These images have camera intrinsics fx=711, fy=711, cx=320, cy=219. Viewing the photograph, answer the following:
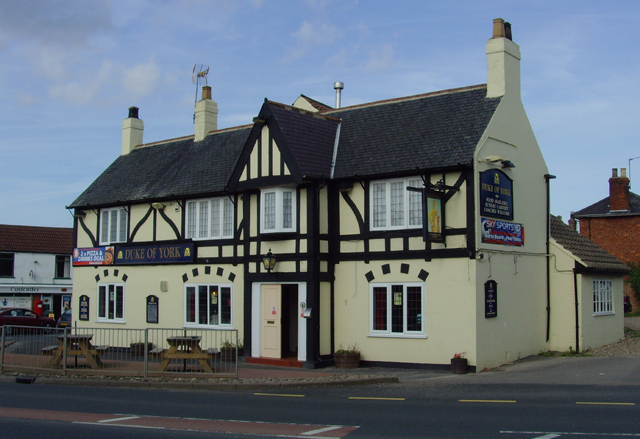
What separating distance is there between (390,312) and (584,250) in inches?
313

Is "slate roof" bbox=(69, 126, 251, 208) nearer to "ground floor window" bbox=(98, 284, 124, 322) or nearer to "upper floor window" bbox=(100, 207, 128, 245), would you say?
"upper floor window" bbox=(100, 207, 128, 245)

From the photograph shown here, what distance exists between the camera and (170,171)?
1040 inches

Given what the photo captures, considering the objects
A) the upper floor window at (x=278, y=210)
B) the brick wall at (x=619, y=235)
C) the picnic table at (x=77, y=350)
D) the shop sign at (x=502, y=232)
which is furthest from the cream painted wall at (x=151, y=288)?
the brick wall at (x=619, y=235)

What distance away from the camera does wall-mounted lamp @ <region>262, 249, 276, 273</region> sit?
68.4 feet

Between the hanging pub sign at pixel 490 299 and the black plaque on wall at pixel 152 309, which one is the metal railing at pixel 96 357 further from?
the hanging pub sign at pixel 490 299

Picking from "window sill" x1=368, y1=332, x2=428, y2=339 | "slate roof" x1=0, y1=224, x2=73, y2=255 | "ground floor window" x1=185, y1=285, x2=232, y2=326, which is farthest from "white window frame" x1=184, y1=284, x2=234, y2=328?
"slate roof" x1=0, y1=224, x2=73, y2=255

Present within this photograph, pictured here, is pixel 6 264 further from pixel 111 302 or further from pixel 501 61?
pixel 501 61

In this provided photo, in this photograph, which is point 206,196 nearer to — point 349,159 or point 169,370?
point 349,159

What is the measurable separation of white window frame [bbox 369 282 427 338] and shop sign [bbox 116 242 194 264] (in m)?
7.18

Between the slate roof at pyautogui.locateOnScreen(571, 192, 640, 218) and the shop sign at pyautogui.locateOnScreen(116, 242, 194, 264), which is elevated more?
the slate roof at pyautogui.locateOnScreen(571, 192, 640, 218)

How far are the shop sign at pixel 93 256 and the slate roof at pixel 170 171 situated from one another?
5.76ft

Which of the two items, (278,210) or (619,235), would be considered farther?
(619,235)

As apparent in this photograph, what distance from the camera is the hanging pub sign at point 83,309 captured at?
27.7 metres

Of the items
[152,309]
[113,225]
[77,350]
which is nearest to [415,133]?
[77,350]
